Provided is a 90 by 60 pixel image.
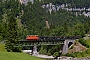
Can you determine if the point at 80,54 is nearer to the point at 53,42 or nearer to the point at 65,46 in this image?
the point at 65,46

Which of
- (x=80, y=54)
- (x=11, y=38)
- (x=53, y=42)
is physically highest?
(x=11, y=38)

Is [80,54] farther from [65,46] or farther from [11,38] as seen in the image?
[11,38]

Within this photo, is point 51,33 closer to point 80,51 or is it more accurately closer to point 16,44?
point 80,51

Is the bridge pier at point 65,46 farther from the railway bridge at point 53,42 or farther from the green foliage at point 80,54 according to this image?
the green foliage at point 80,54

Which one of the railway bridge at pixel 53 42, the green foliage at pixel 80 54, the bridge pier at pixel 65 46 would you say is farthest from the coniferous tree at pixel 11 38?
the bridge pier at pixel 65 46

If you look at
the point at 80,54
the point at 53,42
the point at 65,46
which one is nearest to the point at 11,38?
the point at 80,54

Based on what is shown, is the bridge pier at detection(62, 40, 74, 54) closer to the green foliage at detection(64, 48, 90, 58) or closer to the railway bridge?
the railway bridge

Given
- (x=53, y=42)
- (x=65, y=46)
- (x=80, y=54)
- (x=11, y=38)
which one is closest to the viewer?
(x=11, y=38)

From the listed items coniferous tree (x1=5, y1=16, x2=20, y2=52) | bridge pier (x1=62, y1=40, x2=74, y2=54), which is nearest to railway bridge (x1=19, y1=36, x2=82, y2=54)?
bridge pier (x1=62, y1=40, x2=74, y2=54)

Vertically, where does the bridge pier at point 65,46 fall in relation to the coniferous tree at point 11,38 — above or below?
below

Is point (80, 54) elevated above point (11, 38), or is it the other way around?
point (11, 38)

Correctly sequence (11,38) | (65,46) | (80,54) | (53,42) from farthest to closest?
(53,42) < (65,46) < (80,54) < (11,38)

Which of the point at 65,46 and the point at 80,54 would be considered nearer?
the point at 80,54

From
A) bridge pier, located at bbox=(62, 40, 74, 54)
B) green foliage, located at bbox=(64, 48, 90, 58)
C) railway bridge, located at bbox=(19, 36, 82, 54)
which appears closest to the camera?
green foliage, located at bbox=(64, 48, 90, 58)
